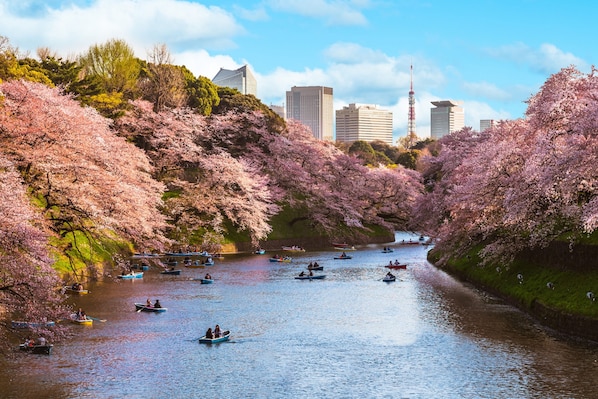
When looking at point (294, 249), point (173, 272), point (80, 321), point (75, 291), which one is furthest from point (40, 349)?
point (294, 249)

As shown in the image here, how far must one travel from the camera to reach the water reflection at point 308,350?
3203 cm

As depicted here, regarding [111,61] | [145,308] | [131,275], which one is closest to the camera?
[145,308]

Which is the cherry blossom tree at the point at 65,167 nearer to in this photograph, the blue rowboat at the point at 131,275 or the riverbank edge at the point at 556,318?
the blue rowboat at the point at 131,275

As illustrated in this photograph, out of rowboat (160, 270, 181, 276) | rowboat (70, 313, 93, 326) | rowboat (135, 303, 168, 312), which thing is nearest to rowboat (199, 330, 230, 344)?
rowboat (70, 313, 93, 326)

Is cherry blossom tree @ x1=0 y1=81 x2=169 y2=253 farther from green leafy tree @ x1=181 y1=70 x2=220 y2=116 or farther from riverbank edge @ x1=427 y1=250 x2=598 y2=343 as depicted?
green leafy tree @ x1=181 y1=70 x2=220 y2=116

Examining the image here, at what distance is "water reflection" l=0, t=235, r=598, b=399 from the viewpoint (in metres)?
32.0

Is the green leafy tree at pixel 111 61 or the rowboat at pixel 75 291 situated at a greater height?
the green leafy tree at pixel 111 61

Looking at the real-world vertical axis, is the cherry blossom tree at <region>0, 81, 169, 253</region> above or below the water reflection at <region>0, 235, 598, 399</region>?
above

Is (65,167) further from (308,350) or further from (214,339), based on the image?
(308,350)

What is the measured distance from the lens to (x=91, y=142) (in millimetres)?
59344

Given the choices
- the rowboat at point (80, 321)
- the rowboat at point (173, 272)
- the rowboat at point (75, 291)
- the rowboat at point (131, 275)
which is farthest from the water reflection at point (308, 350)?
the rowboat at point (173, 272)

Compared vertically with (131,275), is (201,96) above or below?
above

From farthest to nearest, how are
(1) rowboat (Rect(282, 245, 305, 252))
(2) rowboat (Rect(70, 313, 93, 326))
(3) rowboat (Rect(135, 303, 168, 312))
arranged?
1. (1) rowboat (Rect(282, 245, 305, 252))
2. (3) rowboat (Rect(135, 303, 168, 312))
3. (2) rowboat (Rect(70, 313, 93, 326))

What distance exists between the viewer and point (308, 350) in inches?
1544
